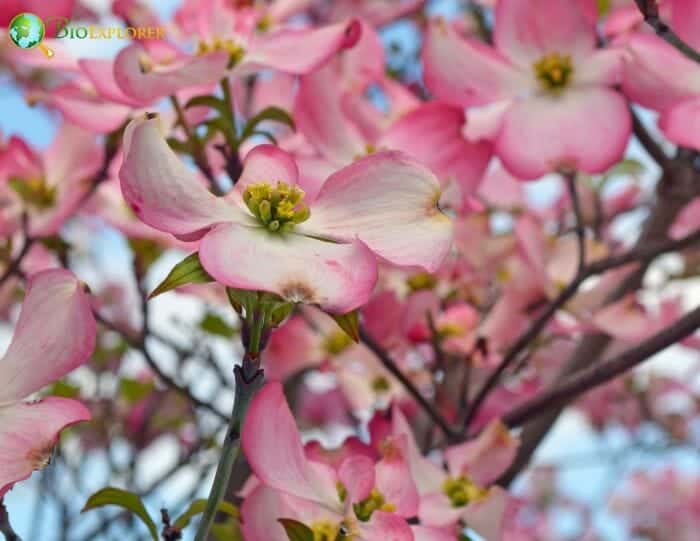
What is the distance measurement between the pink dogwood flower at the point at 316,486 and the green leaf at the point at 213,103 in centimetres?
29

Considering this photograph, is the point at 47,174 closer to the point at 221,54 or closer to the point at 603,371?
the point at 221,54

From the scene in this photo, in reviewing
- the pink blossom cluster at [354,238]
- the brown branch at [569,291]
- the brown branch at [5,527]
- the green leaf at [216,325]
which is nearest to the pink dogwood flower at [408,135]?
the pink blossom cluster at [354,238]

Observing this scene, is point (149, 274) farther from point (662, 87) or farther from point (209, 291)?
point (662, 87)

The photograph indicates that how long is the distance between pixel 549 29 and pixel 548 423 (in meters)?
0.42

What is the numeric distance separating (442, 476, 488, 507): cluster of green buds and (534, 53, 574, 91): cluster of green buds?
0.34m

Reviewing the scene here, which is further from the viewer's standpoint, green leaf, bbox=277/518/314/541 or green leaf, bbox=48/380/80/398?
green leaf, bbox=48/380/80/398

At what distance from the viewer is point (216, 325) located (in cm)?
138

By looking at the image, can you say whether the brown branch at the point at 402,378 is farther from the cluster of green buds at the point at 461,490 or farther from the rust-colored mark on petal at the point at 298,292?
the rust-colored mark on petal at the point at 298,292

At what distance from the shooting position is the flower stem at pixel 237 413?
0.50 m

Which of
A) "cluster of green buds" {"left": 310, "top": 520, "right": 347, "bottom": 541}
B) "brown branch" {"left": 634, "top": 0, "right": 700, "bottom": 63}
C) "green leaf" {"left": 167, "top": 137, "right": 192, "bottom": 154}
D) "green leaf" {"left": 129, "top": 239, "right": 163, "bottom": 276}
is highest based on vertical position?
"brown branch" {"left": 634, "top": 0, "right": 700, "bottom": 63}

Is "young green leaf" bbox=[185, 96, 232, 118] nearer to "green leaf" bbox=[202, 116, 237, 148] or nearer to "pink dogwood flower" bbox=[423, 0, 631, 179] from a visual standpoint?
"green leaf" bbox=[202, 116, 237, 148]

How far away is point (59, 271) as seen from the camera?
1.80ft

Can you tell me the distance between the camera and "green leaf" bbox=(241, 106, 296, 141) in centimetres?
79

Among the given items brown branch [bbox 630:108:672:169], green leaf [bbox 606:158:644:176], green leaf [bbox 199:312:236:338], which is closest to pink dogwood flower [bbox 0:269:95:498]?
brown branch [bbox 630:108:672:169]
